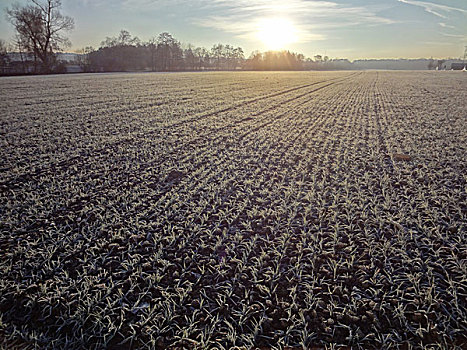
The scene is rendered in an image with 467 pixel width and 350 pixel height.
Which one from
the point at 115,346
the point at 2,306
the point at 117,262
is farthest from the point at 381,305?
the point at 2,306

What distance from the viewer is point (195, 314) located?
8.79 ft

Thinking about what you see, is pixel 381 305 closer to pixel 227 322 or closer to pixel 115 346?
pixel 227 322

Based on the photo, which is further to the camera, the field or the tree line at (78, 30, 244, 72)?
the tree line at (78, 30, 244, 72)

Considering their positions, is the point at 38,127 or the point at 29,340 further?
the point at 38,127

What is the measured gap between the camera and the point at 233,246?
3602 mm

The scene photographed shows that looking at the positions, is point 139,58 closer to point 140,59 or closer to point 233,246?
point 140,59

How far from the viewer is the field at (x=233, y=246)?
2547mm

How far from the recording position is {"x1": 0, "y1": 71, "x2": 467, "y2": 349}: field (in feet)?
8.36

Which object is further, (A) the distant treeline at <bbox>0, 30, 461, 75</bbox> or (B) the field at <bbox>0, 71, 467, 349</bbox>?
(A) the distant treeline at <bbox>0, 30, 461, 75</bbox>

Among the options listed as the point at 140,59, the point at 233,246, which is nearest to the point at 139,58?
the point at 140,59

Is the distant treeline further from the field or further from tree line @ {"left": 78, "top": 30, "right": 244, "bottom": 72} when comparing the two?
the field

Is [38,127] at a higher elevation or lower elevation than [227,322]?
higher

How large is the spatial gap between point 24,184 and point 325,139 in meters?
7.24

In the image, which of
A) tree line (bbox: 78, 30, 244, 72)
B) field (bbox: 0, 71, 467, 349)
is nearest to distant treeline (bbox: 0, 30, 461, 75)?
tree line (bbox: 78, 30, 244, 72)
